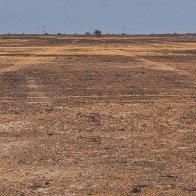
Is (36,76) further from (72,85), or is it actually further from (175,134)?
(175,134)

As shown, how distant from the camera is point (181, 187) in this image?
25.7ft

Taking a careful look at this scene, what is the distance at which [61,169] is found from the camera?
345 inches

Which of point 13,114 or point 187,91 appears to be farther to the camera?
point 187,91

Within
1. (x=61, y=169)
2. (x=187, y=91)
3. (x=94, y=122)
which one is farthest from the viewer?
(x=187, y=91)

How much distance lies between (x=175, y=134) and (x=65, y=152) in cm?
266

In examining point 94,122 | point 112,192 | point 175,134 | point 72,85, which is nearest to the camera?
point 112,192

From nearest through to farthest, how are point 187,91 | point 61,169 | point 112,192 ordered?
point 112,192 < point 61,169 < point 187,91

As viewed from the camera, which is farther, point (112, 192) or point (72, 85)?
point (72, 85)

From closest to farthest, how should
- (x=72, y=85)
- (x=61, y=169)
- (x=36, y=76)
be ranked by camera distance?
(x=61, y=169) → (x=72, y=85) → (x=36, y=76)

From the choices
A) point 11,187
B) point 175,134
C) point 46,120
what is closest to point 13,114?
point 46,120

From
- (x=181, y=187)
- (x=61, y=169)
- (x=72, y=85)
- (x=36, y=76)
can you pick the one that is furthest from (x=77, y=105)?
(x=36, y=76)

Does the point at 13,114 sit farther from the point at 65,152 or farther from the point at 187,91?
the point at 187,91

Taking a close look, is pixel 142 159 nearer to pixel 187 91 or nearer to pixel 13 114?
pixel 13 114

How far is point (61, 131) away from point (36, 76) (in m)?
13.9
